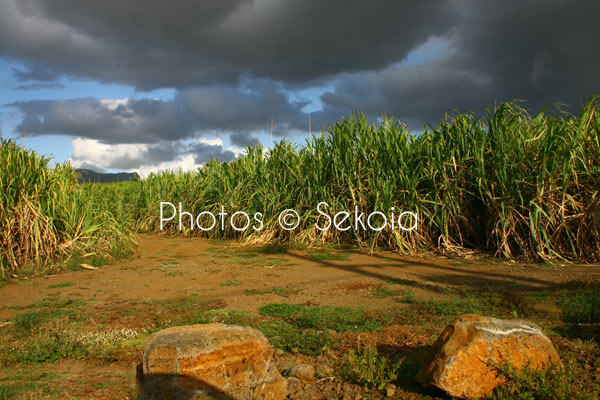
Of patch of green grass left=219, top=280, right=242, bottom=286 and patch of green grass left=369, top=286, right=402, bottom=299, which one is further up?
Result: patch of green grass left=369, top=286, right=402, bottom=299

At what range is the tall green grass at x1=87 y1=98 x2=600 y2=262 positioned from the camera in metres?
5.76

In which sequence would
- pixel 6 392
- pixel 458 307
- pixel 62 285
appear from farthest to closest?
pixel 62 285 → pixel 458 307 → pixel 6 392

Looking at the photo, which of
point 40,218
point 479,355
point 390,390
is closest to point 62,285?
point 40,218

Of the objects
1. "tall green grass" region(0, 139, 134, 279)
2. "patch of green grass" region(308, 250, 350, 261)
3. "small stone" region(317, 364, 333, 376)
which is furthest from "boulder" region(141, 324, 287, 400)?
"tall green grass" region(0, 139, 134, 279)

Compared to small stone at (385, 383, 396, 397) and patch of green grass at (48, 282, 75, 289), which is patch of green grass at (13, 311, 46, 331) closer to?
patch of green grass at (48, 282, 75, 289)

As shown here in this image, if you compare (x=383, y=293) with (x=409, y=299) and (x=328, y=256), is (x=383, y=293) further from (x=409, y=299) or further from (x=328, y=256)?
(x=328, y=256)

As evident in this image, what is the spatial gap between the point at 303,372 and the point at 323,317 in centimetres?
111

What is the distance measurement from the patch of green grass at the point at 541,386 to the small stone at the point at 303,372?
973mm

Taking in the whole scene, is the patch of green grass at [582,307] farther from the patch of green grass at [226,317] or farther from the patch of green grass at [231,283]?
the patch of green grass at [231,283]

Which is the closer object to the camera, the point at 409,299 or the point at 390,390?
the point at 390,390

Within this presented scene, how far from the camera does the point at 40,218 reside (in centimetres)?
627

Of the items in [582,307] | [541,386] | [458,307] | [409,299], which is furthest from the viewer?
[409,299]

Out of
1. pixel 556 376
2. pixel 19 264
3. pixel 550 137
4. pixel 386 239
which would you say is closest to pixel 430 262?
pixel 386 239

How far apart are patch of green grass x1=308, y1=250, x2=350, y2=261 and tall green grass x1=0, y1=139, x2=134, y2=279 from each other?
3178 mm
